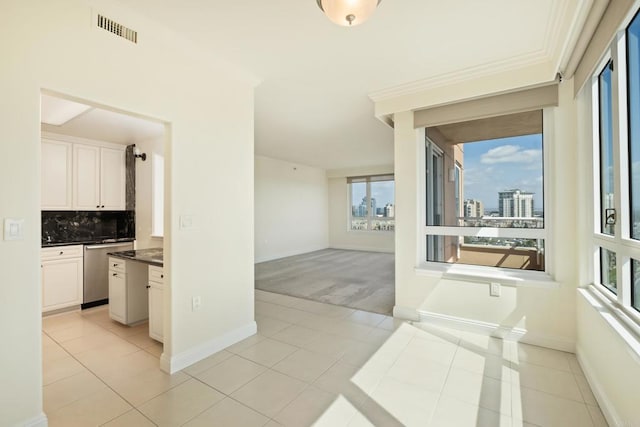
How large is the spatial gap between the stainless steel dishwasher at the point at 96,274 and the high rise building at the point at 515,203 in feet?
16.2

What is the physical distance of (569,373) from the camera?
7.19 ft

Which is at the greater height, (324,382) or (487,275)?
(487,275)

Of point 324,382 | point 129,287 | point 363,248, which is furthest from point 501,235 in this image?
point 363,248

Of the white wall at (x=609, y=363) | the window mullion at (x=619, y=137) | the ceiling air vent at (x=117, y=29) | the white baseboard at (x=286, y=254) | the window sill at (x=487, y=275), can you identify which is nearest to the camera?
the white wall at (x=609, y=363)

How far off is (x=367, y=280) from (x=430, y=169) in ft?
8.12

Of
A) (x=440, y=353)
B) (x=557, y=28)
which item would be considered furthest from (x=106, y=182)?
(x=557, y=28)

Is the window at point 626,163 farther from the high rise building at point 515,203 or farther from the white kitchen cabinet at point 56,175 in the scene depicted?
the white kitchen cabinet at point 56,175

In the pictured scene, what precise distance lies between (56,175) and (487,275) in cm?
548

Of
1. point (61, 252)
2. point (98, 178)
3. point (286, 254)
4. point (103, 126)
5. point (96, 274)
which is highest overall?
point (103, 126)

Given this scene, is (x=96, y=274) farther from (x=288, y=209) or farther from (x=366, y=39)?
(x=288, y=209)

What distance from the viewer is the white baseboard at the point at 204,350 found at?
89.9 inches

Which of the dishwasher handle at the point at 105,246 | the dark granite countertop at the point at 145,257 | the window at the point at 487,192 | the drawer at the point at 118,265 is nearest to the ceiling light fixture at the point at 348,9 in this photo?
the window at the point at 487,192

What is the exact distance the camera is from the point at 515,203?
9.59 feet

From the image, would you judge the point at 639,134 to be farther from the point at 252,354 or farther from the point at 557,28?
the point at 252,354
